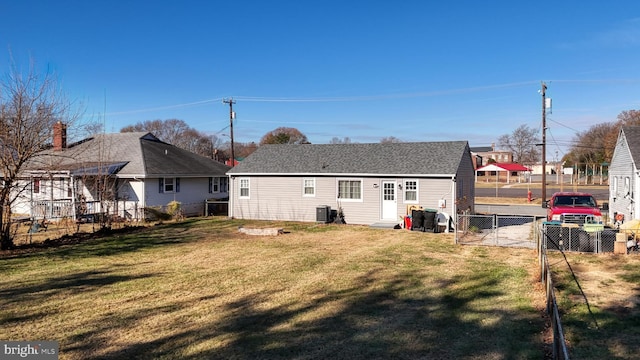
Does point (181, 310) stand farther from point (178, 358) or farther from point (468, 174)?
point (468, 174)

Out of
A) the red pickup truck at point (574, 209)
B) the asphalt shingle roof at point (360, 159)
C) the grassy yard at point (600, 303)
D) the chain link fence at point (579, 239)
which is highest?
the asphalt shingle roof at point (360, 159)

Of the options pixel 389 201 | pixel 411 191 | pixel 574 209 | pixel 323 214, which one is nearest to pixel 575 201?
pixel 574 209

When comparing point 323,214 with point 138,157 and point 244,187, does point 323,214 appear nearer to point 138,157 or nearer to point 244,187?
point 244,187

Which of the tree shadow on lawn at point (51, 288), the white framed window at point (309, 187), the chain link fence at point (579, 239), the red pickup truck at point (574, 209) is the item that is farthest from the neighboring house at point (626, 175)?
the tree shadow on lawn at point (51, 288)

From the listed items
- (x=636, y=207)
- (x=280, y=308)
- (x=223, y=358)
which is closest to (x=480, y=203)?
(x=636, y=207)

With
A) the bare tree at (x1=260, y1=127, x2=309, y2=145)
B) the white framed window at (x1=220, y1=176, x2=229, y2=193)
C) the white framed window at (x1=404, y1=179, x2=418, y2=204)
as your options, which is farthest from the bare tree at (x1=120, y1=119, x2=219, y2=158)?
the white framed window at (x1=404, y1=179, x2=418, y2=204)

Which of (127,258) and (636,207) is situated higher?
(636,207)

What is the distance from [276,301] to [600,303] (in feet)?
21.4

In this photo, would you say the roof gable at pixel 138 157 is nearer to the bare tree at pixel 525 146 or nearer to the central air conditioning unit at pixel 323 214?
the central air conditioning unit at pixel 323 214

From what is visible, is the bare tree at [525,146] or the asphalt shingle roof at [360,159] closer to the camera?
the asphalt shingle roof at [360,159]

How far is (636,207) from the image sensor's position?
16109 mm

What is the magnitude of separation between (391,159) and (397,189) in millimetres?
2037

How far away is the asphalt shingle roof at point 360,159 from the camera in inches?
803

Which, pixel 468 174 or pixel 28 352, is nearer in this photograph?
pixel 28 352
